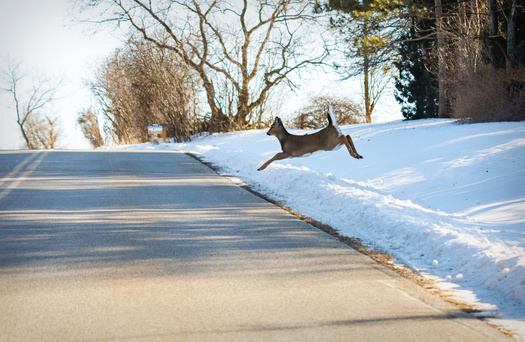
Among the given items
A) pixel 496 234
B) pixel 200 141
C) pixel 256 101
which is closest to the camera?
pixel 496 234

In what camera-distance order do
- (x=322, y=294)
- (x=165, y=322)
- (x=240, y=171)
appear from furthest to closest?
(x=240, y=171)
(x=322, y=294)
(x=165, y=322)

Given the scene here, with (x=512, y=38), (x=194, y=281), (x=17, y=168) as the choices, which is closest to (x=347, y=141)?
(x=512, y=38)

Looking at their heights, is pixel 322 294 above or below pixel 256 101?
below

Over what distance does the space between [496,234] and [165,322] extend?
467cm

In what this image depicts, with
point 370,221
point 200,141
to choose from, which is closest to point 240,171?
point 370,221

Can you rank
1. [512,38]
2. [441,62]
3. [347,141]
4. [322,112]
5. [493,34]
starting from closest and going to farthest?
1. [347,141]
2. [512,38]
3. [493,34]
4. [441,62]
5. [322,112]

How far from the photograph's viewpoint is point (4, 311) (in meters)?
4.69

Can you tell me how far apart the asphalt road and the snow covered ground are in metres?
0.62

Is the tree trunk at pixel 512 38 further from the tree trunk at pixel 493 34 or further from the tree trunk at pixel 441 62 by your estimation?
the tree trunk at pixel 441 62

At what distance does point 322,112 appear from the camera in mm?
36938

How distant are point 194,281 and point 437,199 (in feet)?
18.9

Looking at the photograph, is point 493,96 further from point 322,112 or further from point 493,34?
point 322,112

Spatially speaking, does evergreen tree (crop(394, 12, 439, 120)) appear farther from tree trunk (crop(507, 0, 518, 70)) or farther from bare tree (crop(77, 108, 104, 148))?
bare tree (crop(77, 108, 104, 148))

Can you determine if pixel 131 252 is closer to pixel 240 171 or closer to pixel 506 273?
pixel 506 273
